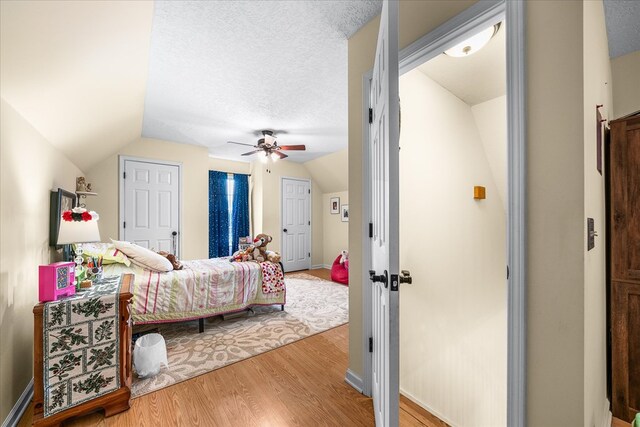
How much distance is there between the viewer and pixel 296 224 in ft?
20.2

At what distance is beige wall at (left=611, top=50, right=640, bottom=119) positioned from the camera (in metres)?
1.77

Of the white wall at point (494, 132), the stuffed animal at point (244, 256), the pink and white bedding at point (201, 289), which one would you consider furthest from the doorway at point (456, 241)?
Answer: the stuffed animal at point (244, 256)

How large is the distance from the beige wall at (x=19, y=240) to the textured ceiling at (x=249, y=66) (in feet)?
3.62

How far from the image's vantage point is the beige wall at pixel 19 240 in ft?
4.78

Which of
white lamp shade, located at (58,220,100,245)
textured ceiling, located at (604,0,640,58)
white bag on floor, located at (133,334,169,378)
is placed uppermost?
textured ceiling, located at (604,0,640,58)

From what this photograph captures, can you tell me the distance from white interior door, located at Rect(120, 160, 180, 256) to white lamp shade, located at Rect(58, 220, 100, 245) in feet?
7.97

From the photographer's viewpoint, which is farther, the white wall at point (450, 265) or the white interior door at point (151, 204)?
the white interior door at point (151, 204)

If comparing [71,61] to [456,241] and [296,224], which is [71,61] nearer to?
[456,241]

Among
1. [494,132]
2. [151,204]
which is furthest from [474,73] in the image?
[151,204]

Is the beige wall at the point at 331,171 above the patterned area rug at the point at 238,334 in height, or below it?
above

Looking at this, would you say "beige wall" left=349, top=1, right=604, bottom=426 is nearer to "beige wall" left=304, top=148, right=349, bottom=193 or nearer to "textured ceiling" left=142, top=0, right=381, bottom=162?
"textured ceiling" left=142, top=0, right=381, bottom=162

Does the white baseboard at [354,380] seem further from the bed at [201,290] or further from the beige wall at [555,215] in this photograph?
the bed at [201,290]

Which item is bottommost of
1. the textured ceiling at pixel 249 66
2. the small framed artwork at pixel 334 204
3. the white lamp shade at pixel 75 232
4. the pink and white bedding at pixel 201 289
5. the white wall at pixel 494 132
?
the pink and white bedding at pixel 201 289

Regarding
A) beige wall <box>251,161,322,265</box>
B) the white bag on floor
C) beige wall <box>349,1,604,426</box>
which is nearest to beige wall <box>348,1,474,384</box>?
beige wall <box>349,1,604,426</box>
